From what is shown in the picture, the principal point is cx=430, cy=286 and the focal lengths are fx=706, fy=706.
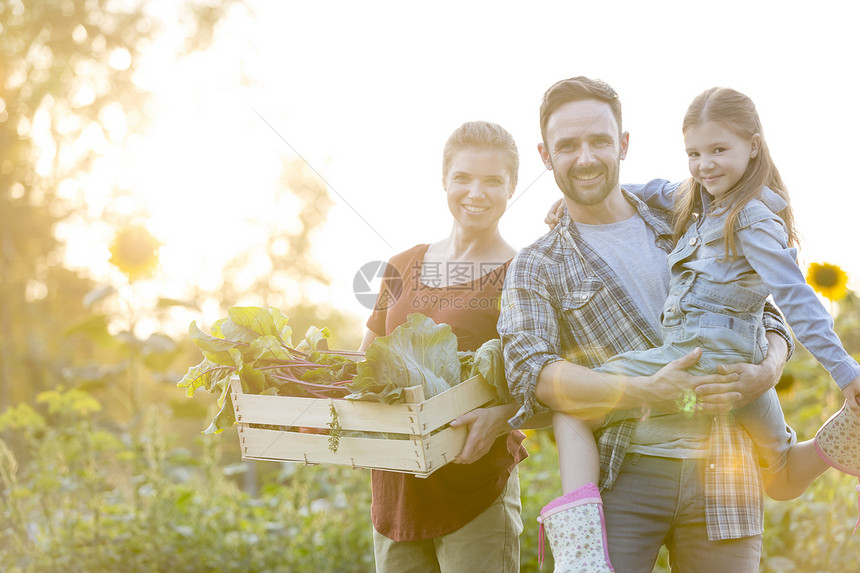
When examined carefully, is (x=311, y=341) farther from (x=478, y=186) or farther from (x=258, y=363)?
(x=478, y=186)

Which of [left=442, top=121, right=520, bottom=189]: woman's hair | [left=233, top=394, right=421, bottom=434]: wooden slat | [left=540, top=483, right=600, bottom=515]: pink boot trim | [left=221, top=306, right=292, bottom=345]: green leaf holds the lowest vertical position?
[left=540, top=483, right=600, bottom=515]: pink boot trim

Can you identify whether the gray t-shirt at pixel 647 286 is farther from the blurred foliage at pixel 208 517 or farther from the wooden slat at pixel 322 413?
the blurred foliage at pixel 208 517

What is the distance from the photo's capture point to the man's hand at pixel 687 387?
1.72 m

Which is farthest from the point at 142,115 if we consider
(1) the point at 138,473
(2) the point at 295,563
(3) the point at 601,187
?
(3) the point at 601,187

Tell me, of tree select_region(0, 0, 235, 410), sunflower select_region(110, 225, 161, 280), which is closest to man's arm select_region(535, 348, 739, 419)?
sunflower select_region(110, 225, 161, 280)

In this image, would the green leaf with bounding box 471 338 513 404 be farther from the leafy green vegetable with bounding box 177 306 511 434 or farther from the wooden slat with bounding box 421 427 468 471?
the wooden slat with bounding box 421 427 468 471

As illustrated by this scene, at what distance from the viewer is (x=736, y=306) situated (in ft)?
5.88

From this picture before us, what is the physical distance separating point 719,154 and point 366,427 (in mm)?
1192

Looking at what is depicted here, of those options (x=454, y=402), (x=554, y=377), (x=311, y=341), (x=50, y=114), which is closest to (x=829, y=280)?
(x=554, y=377)

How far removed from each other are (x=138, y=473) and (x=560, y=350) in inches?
106

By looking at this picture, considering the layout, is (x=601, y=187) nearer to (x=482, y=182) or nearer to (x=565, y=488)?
(x=482, y=182)

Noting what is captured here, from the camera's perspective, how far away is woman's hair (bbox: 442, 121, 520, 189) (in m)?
2.20

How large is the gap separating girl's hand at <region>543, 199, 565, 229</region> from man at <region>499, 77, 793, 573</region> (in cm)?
10

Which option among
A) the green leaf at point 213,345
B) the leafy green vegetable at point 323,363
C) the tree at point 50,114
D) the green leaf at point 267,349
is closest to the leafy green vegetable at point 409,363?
the leafy green vegetable at point 323,363
